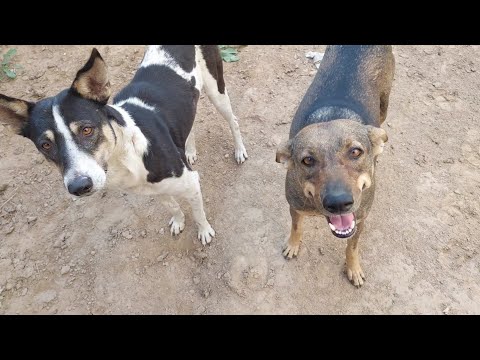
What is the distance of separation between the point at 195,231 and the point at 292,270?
4.30ft

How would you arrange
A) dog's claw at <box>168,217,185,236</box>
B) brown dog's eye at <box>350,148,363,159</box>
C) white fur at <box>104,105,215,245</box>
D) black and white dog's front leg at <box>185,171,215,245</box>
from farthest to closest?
dog's claw at <box>168,217,185,236</box> → black and white dog's front leg at <box>185,171,215,245</box> → white fur at <box>104,105,215,245</box> → brown dog's eye at <box>350,148,363,159</box>

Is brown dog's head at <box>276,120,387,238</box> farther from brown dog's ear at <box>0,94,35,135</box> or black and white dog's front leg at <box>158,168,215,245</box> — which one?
brown dog's ear at <box>0,94,35,135</box>

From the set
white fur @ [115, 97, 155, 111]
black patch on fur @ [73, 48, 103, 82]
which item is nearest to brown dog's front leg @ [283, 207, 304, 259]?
white fur @ [115, 97, 155, 111]

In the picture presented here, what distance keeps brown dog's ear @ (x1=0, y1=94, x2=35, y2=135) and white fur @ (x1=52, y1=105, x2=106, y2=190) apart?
266mm

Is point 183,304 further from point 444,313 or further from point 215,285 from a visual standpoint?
point 444,313

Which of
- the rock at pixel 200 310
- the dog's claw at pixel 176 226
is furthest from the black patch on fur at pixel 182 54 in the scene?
the rock at pixel 200 310

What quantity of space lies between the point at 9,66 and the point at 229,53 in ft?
12.2

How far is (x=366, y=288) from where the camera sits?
451 cm

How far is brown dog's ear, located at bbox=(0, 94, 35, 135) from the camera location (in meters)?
3.22

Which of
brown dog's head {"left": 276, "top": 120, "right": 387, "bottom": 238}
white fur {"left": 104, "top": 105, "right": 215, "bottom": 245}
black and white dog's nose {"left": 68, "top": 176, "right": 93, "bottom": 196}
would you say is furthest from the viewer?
white fur {"left": 104, "top": 105, "right": 215, "bottom": 245}

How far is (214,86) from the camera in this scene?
5.09 m

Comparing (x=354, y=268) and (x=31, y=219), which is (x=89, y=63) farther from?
(x=354, y=268)

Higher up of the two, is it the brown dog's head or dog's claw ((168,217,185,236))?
the brown dog's head

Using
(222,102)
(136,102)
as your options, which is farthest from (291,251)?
(136,102)
